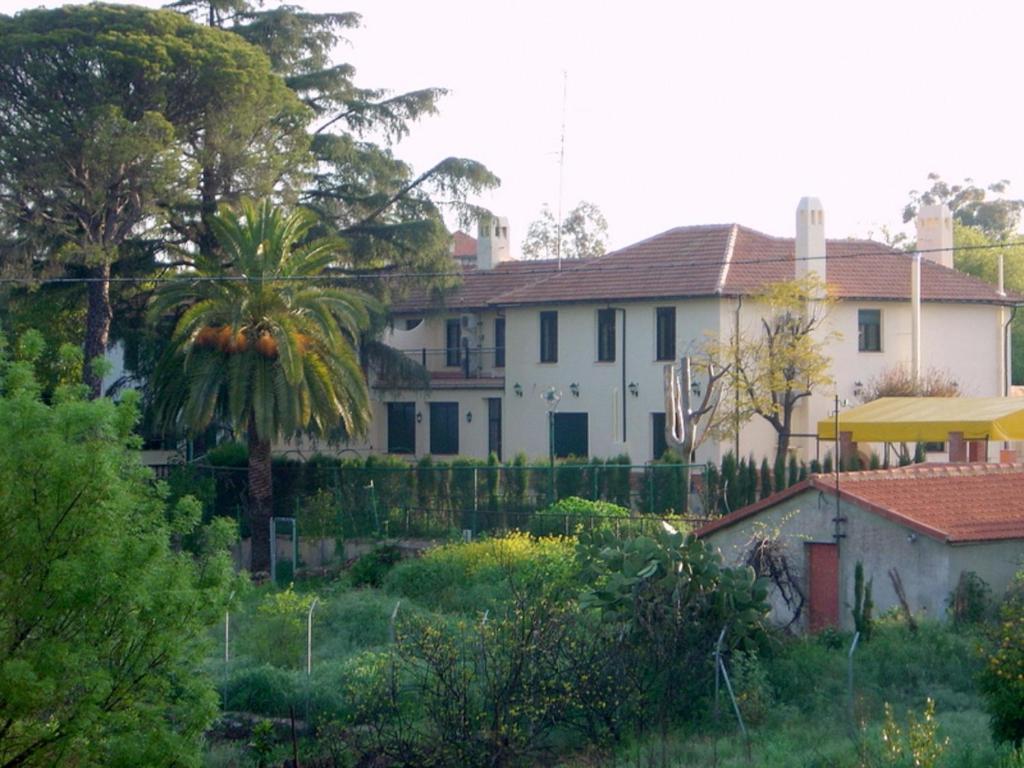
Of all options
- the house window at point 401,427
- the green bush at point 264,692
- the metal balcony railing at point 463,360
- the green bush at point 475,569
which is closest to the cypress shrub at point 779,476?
the green bush at point 475,569

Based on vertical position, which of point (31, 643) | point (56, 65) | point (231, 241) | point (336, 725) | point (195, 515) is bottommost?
point (336, 725)

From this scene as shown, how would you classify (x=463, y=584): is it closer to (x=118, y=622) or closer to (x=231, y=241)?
(x=231, y=241)

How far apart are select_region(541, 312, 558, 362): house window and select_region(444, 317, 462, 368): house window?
467 cm

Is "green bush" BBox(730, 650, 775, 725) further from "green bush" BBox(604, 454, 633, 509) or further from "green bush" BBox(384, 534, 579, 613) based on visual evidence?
"green bush" BBox(604, 454, 633, 509)

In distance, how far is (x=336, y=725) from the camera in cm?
1622

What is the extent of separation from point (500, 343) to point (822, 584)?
26207mm

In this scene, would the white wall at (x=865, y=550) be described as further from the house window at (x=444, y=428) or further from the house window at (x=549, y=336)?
the house window at (x=444, y=428)

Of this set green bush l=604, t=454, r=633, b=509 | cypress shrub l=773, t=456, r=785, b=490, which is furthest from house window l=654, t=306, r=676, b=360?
cypress shrub l=773, t=456, r=785, b=490

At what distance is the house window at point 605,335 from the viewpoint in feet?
145

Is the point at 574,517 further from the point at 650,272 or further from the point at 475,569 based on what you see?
the point at 650,272

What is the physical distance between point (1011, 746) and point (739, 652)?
493 cm

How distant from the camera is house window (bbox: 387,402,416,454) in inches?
1913

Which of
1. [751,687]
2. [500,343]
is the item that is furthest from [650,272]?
[751,687]

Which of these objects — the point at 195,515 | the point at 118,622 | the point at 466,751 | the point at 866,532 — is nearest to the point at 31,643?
the point at 118,622
